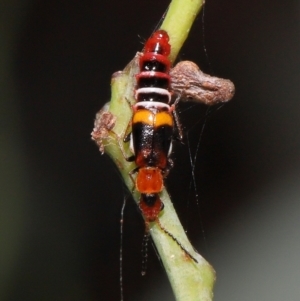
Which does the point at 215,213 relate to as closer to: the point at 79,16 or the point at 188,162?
the point at 188,162

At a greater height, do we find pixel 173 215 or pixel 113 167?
pixel 173 215

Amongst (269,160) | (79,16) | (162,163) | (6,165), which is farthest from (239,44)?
(162,163)

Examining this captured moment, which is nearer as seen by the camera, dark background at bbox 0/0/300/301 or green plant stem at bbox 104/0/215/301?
green plant stem at bbox 104/0/215/301

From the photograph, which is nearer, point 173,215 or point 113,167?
point 173,215

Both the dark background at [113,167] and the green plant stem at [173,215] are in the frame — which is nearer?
the green plant stem at [173,215]
